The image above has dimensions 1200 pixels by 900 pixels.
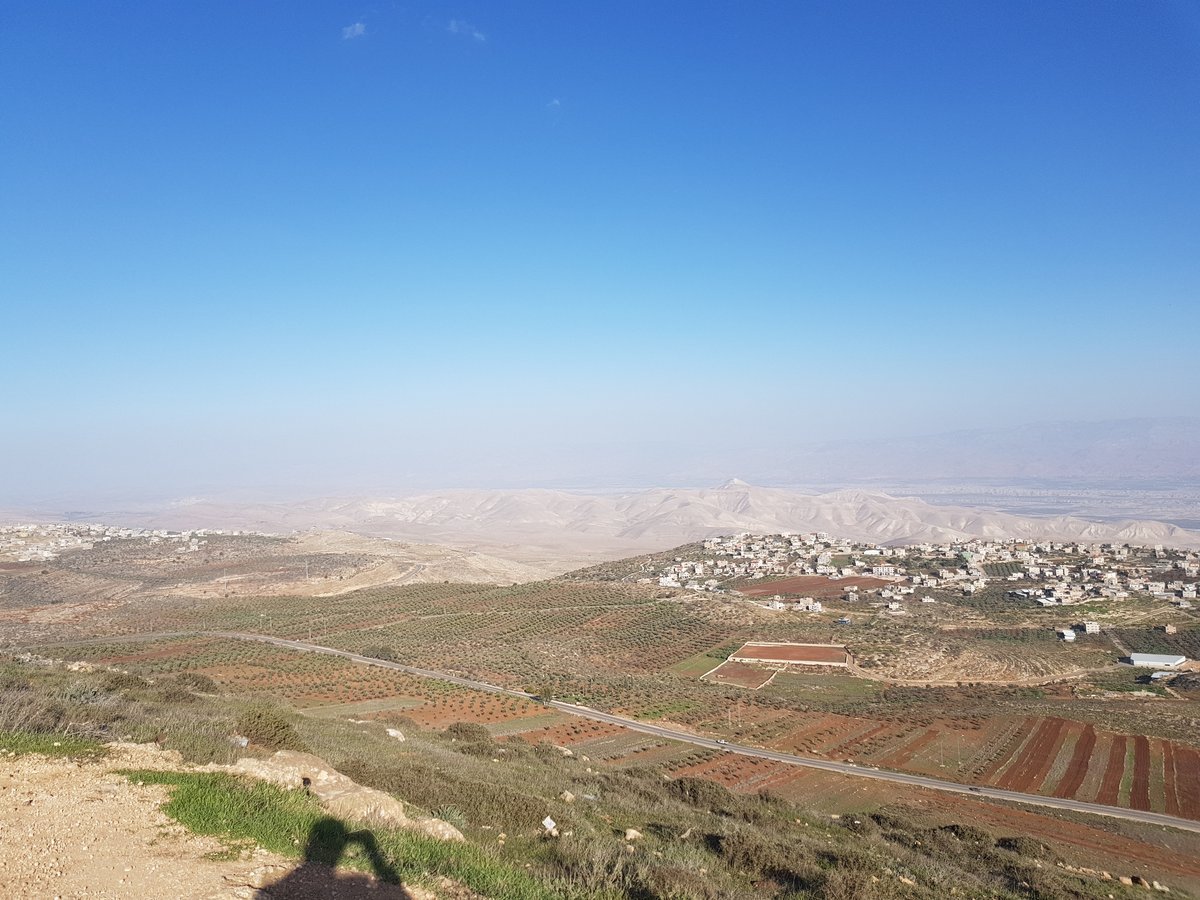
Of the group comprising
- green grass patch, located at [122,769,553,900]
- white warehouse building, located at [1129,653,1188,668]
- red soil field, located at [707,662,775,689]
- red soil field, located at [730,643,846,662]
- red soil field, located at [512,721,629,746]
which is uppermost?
green grass patch, located at [122,769,553,900]

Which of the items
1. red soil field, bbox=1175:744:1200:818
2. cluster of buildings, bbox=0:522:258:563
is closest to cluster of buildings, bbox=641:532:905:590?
red soil field, bbox=1175:744:1200:818

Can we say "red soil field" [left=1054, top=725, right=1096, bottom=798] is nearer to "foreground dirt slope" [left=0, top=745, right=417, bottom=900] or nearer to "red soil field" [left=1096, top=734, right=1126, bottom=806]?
"red soil field" [left=1096, top=734, right=1126, bottom=806]

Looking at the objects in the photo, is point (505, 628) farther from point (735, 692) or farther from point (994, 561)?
point (994, 561)

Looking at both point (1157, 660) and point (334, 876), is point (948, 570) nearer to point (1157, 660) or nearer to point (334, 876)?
point (1157, 660)

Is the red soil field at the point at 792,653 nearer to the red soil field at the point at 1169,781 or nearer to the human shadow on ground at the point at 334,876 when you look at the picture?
the red soil field at the point at 1169,781

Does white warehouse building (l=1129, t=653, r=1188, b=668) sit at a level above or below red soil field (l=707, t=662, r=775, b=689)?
below

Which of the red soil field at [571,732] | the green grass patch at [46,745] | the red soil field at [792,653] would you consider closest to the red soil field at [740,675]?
the red soil field at [792,653]
